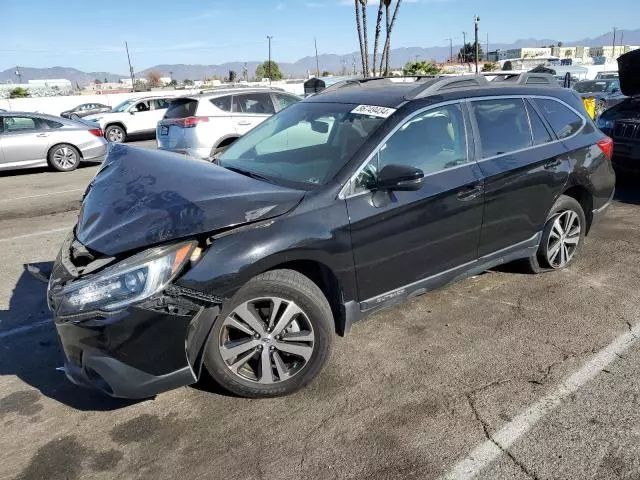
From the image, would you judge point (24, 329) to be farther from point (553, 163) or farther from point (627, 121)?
point (627, 121)

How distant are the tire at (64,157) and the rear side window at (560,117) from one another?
10.8 metres

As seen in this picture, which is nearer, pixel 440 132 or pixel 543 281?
pixel 440 132

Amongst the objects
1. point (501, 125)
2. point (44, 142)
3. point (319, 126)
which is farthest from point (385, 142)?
point (44, 142)

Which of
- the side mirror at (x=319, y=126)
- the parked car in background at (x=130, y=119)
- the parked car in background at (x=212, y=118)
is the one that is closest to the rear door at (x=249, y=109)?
the parked car in background at (x=212, y=118)

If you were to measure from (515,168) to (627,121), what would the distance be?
462cm

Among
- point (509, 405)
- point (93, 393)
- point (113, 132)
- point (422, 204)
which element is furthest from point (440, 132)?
point (113, 132)

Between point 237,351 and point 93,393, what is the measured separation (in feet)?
3.32

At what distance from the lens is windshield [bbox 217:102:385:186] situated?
344cm

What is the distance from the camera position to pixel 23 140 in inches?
458

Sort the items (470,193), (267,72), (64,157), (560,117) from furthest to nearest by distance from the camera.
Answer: (267,72) → (64,157) → (560,117) → (470,193)

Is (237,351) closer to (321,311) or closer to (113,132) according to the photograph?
(321,311)

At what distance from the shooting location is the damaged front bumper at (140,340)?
8.57ft

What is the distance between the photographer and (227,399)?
10.3 feet

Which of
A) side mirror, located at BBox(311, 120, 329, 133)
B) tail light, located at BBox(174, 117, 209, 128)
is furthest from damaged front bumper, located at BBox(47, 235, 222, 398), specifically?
tail light, located at BBox(174, 117, 209, 128)
